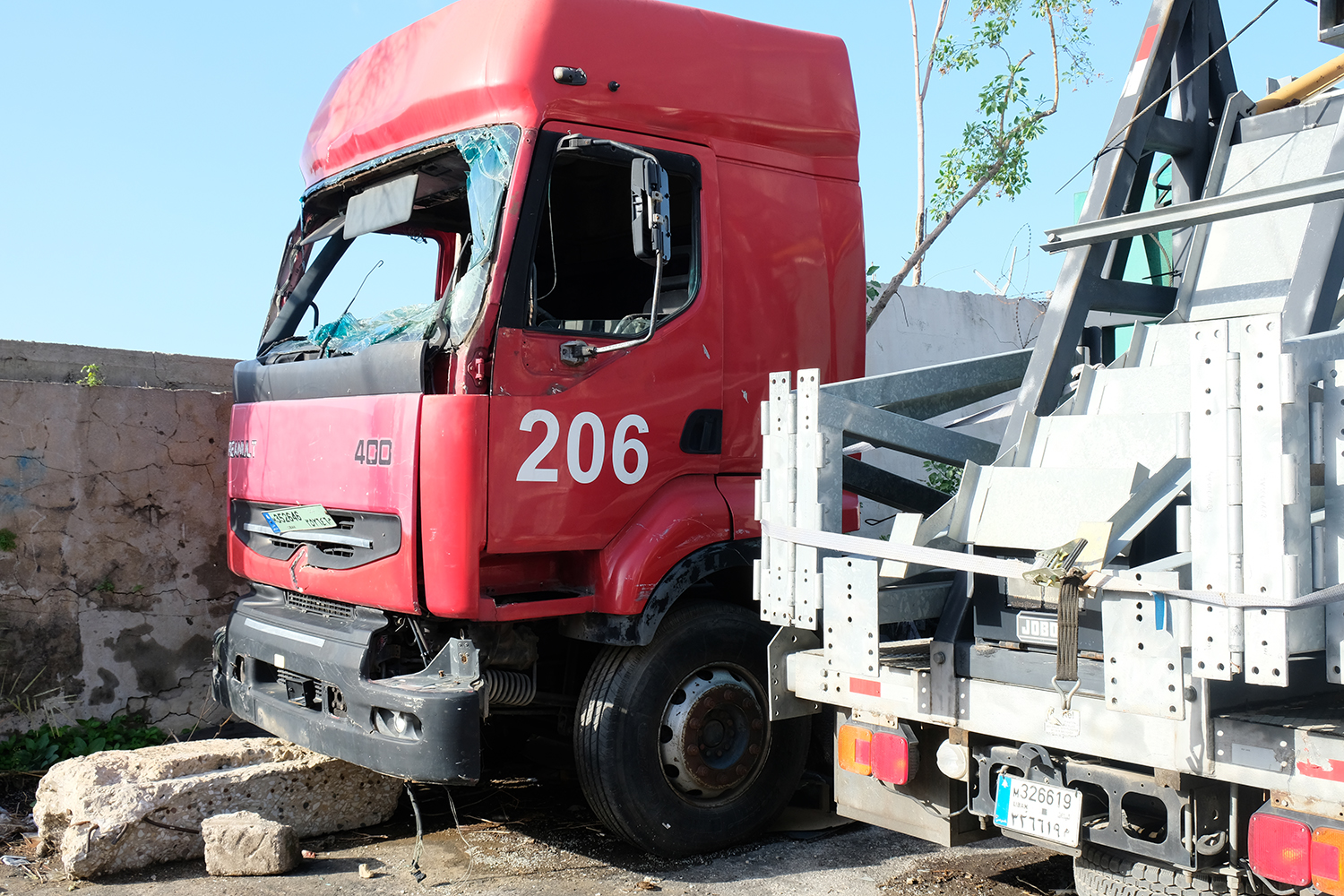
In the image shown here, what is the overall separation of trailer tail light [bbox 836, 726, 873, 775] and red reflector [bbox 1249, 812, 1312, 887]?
112cm

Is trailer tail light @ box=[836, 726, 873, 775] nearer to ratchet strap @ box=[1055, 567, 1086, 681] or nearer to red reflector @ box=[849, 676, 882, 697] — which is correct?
red reflector @ box=[849, 676, 882, 697]

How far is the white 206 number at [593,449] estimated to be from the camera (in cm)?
411

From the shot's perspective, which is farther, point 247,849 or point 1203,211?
point 247,849

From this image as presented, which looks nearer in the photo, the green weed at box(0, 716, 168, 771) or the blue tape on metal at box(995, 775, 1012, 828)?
the blue tape on metal at box(995, 775, 1012, 828)

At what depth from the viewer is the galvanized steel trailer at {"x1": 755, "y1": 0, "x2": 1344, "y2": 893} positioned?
7.90 ft

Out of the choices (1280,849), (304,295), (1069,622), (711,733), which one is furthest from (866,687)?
(304,295)

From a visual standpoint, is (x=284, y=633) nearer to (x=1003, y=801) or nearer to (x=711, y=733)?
(x=711, y=733)

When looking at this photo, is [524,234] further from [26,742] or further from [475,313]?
[26,742]

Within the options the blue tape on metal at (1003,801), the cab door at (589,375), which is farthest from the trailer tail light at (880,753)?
the cab door at (589,375)

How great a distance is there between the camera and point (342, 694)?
A: 4.24 metres

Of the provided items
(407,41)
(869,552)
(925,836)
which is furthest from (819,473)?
(407,41)

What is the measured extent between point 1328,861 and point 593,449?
2662 mm

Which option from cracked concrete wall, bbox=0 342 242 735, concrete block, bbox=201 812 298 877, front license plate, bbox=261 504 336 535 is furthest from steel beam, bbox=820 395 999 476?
cracked concrete wall, bbox=0 342 242 735

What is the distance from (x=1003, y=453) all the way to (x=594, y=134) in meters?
1.95
